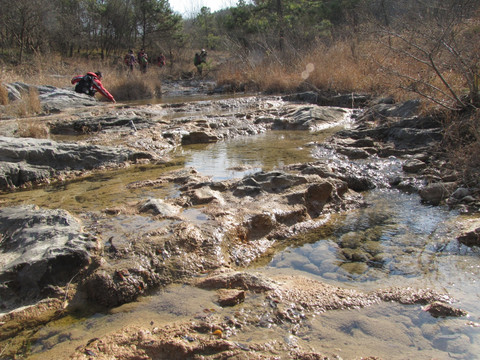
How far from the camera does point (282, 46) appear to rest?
608 inches

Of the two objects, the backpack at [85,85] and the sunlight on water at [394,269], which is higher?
the backpack at [85,85]

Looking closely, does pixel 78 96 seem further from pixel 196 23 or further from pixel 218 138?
pixel 196 23

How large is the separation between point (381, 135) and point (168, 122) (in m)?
4.24

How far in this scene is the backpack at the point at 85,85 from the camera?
38.0 feet

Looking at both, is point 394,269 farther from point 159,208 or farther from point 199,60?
point 199,60

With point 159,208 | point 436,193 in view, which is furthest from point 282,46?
point 159,208

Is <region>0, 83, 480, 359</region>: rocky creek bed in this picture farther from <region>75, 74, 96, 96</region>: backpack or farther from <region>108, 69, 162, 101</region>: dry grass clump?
<region>108, 69, 162, 101</region>: dry grass clump

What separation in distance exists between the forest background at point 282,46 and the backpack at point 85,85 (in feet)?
5.10

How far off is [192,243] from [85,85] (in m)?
10.9

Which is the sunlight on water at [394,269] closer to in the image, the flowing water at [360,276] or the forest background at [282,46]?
the flowing water at [360,276]

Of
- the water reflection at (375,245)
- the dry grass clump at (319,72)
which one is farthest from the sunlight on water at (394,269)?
the dry grass clump at (319,72)

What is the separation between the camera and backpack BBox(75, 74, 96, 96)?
38.0 feet

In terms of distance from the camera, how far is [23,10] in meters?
21.1

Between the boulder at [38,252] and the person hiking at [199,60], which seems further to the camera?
the person hiking at [199,60]
